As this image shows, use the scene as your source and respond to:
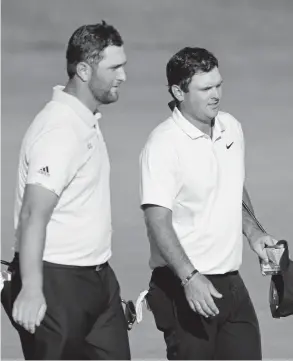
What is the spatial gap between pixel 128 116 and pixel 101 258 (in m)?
4.25

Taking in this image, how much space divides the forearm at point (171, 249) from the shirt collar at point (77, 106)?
0.39m

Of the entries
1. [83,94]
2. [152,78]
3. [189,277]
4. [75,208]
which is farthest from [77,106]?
[152,78]

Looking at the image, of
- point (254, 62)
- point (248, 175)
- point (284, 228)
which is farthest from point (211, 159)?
point (254, 62)

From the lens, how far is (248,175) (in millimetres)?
7320

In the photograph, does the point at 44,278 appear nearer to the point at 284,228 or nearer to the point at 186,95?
the point at 186,95


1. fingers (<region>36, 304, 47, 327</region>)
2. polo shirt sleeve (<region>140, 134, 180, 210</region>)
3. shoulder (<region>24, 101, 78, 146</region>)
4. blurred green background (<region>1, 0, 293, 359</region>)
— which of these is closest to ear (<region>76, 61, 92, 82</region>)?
shoulder (<region>24, 101, 78, 146</region>)

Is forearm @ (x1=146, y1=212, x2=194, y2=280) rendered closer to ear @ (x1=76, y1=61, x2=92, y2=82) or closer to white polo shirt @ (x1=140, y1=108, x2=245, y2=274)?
white polo shirt @ (x1=140, y1=108, x2=245, y2=274)

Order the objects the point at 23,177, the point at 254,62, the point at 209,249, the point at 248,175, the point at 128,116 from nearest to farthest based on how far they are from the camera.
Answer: the point at 23,177
the point at 209,249
the point at 248,175
the point at 128,116
the point at 254,62

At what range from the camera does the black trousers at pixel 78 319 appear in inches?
147

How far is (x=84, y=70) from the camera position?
3803 mm

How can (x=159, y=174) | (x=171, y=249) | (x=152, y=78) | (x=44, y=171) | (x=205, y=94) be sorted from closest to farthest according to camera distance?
(x=44, y=171), (x=171, y=249), (x=159, y=174), (x=205, y=94), (x=152, y=78)

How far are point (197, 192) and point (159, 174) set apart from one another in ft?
0.45

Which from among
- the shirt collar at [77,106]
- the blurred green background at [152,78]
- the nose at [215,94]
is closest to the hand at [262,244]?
the nose at [215,94]

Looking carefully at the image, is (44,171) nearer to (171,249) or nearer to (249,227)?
(171,249)
